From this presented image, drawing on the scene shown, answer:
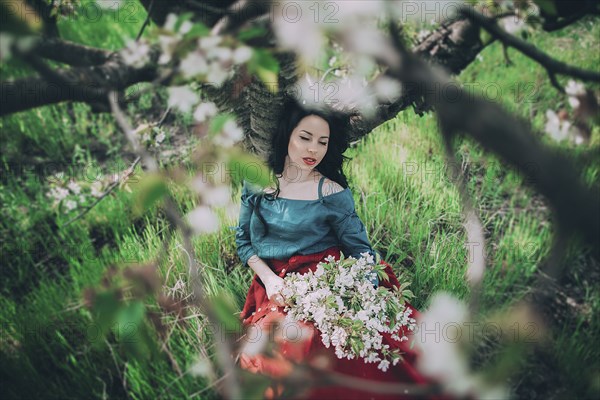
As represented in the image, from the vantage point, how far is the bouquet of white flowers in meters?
1.36

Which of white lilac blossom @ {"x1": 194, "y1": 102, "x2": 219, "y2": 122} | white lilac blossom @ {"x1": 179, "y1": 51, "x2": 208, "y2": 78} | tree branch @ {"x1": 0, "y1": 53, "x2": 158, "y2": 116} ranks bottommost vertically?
white lilac blossom @ {"x1": 194, "y1": 102, "x2": 219, "y2": 122}

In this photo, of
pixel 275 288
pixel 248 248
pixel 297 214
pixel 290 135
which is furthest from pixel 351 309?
pixel 290 135

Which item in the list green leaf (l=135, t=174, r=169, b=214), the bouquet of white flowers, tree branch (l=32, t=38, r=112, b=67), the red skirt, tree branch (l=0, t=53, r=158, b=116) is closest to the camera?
green leaf (l=135, t=174, r=169, b=214)

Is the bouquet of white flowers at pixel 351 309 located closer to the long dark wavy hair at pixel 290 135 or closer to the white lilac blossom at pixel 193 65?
the long dark wavy hair at pixel 290 135

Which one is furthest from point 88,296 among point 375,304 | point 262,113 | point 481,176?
point 481,176

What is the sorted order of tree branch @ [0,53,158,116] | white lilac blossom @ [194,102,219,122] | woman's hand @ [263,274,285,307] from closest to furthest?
tree branch @ [0,53,158,116] → woman's hand @ [263,274,285,307] → white lilac blossom @ [194,102,219,122]

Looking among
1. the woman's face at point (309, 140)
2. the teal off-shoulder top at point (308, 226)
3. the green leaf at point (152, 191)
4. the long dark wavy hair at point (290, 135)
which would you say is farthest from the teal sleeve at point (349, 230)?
the green leaf at point (152, 191)

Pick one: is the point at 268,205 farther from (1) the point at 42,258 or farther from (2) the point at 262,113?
(1) the point at 42,258

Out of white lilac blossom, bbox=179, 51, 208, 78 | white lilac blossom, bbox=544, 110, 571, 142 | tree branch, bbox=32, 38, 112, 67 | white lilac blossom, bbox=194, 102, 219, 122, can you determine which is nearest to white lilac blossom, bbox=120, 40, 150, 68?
tree branch, bbox=32, 38, 112, 67

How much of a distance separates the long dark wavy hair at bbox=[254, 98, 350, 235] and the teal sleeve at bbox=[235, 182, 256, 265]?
2.3 inches

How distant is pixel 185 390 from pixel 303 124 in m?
1.18

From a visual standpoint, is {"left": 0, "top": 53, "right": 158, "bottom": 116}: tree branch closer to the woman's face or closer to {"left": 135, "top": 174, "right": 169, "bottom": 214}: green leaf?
{"left": 135, "top": 174, "right": 169, "bottom": 214}: green leaf

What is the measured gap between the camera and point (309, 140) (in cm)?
163

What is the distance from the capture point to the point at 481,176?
2.70 metres
